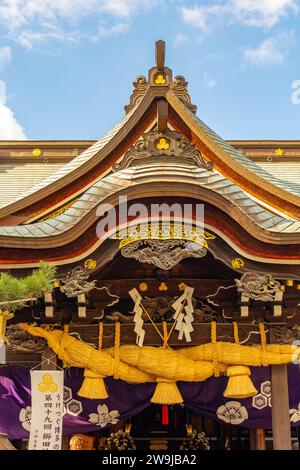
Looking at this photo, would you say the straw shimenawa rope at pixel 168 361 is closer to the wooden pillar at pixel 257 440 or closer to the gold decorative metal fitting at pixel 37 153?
the wooden pillar at pixel 257 440

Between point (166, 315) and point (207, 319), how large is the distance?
57 cm

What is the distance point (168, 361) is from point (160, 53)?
4.59 m

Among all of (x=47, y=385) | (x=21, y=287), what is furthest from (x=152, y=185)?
(x=47, y=385)

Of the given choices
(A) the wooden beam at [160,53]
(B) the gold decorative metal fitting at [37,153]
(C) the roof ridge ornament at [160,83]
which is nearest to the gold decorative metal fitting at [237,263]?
(A) the wooden beam at [160,53]

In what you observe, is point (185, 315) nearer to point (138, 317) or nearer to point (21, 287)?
point (138, 317)

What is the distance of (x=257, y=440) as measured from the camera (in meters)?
8.90

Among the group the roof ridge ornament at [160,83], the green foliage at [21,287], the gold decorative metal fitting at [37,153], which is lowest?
the green foliage at [21,287]

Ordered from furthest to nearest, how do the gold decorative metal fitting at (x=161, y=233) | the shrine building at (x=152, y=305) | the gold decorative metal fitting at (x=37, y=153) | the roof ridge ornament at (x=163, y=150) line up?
the gold decorative metal fitting at (x=37, y=153) < the roof ridge ornament at (x=163, y=150) < the shrine building at (x=152, y=305) < the gold decorative metal fitting at (x=161, y=233)

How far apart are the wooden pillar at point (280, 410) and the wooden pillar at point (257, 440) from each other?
2385 mm

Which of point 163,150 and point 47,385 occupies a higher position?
point 163,150

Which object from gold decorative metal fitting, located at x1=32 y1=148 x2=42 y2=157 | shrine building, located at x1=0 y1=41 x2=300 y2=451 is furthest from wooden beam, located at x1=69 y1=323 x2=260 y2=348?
gold decorative metal fitting, located at x1=32 y1=148 x2=42 y2=157

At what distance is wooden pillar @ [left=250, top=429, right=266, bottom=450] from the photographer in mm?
8891

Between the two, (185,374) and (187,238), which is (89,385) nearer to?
(185,374)

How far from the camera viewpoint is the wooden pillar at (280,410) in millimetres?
6598
